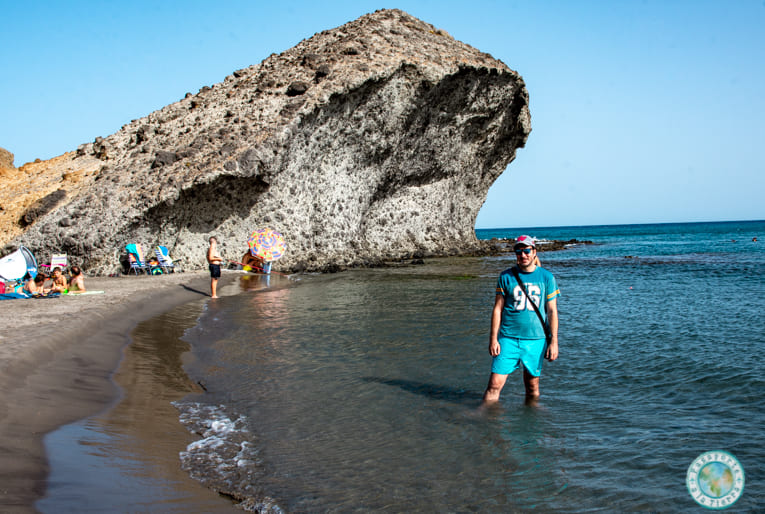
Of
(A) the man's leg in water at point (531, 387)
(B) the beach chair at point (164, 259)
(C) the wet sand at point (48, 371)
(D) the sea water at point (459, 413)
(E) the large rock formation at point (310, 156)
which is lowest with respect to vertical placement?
(D) the sea water at point (459, 413)

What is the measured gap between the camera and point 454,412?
6191 mm

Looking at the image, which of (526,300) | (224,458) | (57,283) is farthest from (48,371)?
(57,283)

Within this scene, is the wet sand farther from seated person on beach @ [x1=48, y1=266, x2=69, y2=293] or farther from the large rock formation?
the large rock formation

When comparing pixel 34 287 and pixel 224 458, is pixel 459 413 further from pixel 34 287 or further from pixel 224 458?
pixel 34 287

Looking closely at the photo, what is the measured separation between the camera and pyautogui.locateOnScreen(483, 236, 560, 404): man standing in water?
570 cm

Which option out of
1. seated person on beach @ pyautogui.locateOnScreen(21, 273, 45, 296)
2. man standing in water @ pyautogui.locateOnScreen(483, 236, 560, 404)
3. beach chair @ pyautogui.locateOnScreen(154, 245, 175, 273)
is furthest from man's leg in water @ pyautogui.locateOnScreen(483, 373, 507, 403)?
beach chair @ pyautogui.locateOnScreen(154, 245, 175, 273)

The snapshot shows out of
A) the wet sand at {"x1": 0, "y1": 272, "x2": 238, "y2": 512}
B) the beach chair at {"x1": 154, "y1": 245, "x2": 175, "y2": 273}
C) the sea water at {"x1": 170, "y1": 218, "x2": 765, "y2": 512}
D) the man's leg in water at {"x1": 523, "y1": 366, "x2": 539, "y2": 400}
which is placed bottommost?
the sea water at {"x1": 170, "y1": 218, "x2": 765, "y2": 512}

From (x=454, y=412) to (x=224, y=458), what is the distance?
2.68 metres

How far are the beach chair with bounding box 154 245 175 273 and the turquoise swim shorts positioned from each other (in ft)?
63.2

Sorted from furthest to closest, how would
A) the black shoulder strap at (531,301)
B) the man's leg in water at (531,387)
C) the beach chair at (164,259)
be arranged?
1. the beach chair at (164,259)
2. the man's leg in water at (531,387)
3. the black shoulder strap at (531,301)

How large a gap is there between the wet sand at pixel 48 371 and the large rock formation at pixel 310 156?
1103 centimetres

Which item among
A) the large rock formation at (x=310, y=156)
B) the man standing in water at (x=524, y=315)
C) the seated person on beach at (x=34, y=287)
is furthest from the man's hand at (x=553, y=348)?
the large rock formation at (x=310, y=156)

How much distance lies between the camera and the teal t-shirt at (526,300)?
18.7ft

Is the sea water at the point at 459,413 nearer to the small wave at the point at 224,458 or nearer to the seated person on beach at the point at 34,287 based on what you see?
the small wave at the point at 224,458
